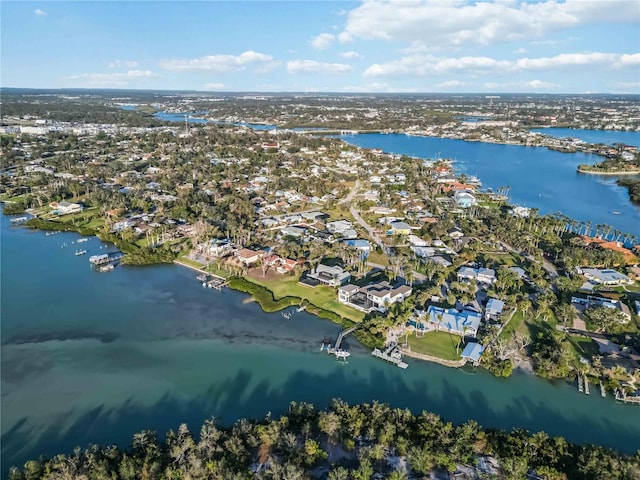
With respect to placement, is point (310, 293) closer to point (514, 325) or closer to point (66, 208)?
point (514, 325)

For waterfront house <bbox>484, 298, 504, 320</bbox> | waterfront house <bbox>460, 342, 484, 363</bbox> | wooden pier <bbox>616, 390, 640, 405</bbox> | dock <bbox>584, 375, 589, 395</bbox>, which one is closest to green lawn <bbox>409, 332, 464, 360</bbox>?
waterfront house <bbox>460, 342, 484, 363</bbox>

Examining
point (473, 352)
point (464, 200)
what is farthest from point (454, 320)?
point (464, 200)

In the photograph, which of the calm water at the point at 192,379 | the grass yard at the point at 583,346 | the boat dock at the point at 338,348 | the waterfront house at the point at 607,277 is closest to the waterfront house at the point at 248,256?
the calm water at the point at 192,379

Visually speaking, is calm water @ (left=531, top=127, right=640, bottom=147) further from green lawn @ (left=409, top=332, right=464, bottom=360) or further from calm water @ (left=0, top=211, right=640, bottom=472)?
calm water @ (left=0, top=211, right=640, bottom=472)

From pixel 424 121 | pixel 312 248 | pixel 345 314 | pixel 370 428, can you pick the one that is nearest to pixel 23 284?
pixel 312 248

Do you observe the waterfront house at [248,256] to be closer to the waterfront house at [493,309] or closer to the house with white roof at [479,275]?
the house with white roof at [479,275]
